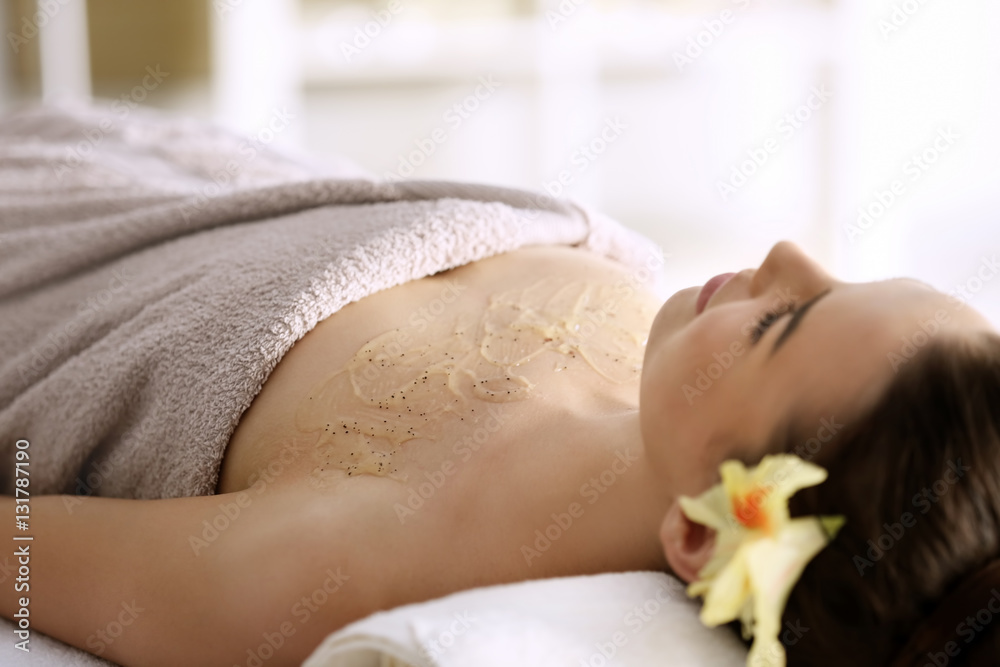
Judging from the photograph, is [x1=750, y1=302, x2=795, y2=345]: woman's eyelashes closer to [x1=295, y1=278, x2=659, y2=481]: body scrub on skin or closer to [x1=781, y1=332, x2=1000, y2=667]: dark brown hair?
[x1=781, y1=332, x2=1000, y2=667]: dark brown hair

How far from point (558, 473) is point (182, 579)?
0.31m

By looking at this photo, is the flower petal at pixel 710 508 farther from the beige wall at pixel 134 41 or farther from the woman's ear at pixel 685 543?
the beige wall at pixel 134 41

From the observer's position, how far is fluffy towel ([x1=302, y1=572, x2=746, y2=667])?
0.56 meters

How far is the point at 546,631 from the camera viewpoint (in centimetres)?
58

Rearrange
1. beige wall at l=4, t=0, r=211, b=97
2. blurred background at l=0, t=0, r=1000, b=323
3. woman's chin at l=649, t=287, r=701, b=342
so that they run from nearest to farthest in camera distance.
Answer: woman's chin at l=649, t=287, r=701, b=342 → blurred background at l=0, t=0, r=1000, b=323 → beige wall at l=4, t=0, r=211, b=97

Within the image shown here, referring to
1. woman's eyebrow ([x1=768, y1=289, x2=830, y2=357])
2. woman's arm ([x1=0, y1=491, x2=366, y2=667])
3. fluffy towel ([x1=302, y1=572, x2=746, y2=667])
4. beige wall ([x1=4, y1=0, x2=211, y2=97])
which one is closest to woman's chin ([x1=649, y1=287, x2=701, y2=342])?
woman's eyebrow ([x1=768, y1=289, x2=830, y2=357])

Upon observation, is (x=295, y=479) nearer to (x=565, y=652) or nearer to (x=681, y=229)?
(x=565, y=652)

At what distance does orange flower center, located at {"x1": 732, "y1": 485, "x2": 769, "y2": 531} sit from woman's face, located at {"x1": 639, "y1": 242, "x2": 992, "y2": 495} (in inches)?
2.8

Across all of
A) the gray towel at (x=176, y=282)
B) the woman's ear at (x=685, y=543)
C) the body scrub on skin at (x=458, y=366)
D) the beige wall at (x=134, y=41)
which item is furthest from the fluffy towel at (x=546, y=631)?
the beige wall at (x=134, y=41)

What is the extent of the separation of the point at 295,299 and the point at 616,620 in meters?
0.45

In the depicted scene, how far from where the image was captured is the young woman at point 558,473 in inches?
21.9

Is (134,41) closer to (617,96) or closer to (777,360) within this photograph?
(617,96)

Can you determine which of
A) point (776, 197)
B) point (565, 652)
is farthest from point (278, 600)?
point (776, 197)

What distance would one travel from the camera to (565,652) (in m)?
0.58
